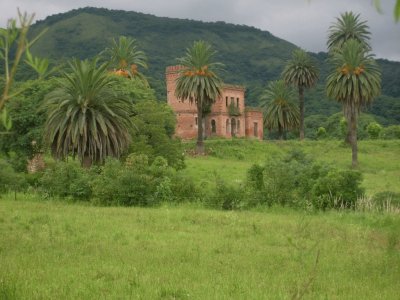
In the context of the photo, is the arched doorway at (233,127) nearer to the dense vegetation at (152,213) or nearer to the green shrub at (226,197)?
the dense vegetation at (152,213)

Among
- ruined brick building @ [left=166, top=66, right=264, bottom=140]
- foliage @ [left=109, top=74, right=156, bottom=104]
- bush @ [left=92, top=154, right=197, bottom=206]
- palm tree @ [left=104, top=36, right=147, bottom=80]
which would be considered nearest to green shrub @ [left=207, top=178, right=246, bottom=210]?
bush @ [left=92, top=154, right=197, bottom=206]

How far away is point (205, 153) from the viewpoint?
58625 millimetres

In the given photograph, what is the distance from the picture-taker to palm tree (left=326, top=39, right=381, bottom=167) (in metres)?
53.0

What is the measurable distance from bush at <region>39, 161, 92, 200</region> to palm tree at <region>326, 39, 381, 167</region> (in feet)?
106

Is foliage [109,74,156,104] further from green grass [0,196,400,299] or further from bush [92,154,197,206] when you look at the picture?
green grass [0,196,400,299]

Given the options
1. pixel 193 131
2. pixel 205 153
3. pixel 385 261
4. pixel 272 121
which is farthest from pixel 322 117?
pixel 385 261

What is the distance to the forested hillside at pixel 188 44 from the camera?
101500mm

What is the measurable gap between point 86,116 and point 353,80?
100 feet

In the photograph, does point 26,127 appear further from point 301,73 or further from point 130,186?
point 301,73

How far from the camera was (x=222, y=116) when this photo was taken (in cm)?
7250

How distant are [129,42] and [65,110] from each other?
74.7ft

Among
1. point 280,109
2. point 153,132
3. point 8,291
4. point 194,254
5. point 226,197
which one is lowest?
point 226,197

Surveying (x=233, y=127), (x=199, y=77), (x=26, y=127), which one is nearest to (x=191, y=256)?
(x=26, y=127)

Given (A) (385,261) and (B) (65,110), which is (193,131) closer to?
(B) (65,110)
